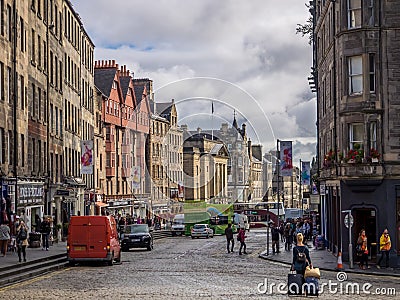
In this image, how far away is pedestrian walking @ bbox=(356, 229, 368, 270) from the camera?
33.9 meters

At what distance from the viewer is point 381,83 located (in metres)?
36.1

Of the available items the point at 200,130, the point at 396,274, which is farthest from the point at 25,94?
the point at 200,130

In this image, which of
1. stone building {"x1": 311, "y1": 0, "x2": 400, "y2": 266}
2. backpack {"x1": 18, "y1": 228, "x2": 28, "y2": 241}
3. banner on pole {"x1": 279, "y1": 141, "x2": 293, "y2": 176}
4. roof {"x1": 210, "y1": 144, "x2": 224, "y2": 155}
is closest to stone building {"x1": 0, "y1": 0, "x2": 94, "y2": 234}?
backpack {"x1": 18, "y1": 228, "x2": 28, "y2": 241}

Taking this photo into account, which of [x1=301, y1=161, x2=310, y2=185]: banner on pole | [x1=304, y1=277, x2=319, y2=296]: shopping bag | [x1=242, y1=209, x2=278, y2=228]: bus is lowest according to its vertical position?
[x1=242, y1=209, x2=278, y2=228]: bus

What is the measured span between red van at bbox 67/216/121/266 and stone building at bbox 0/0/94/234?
24.9ft

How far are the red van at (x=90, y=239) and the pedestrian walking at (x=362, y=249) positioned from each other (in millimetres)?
10666

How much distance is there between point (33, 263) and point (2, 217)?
7308mm

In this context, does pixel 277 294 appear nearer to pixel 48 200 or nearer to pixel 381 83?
pixel 381 83

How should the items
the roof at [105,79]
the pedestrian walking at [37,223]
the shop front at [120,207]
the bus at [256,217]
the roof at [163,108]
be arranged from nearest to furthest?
the pedestrian walking at [37,223] < the shop front at [120,207] < the roof at [105,79] < the bus at [256,217] < the roof at [163,108]

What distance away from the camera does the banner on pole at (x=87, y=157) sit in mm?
55969

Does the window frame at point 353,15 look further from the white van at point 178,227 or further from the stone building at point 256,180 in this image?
the stone building at point 256,180

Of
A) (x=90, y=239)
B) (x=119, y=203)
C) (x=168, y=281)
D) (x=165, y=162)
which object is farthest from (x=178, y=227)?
(x=168, y=281)

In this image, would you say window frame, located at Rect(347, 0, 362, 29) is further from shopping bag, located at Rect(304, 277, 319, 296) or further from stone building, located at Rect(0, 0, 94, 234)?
shopping bag, located at Rect(304, 277, 319, 296)

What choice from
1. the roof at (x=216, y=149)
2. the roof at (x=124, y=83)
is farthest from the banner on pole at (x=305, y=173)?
the roof at (x=216, y=149)
